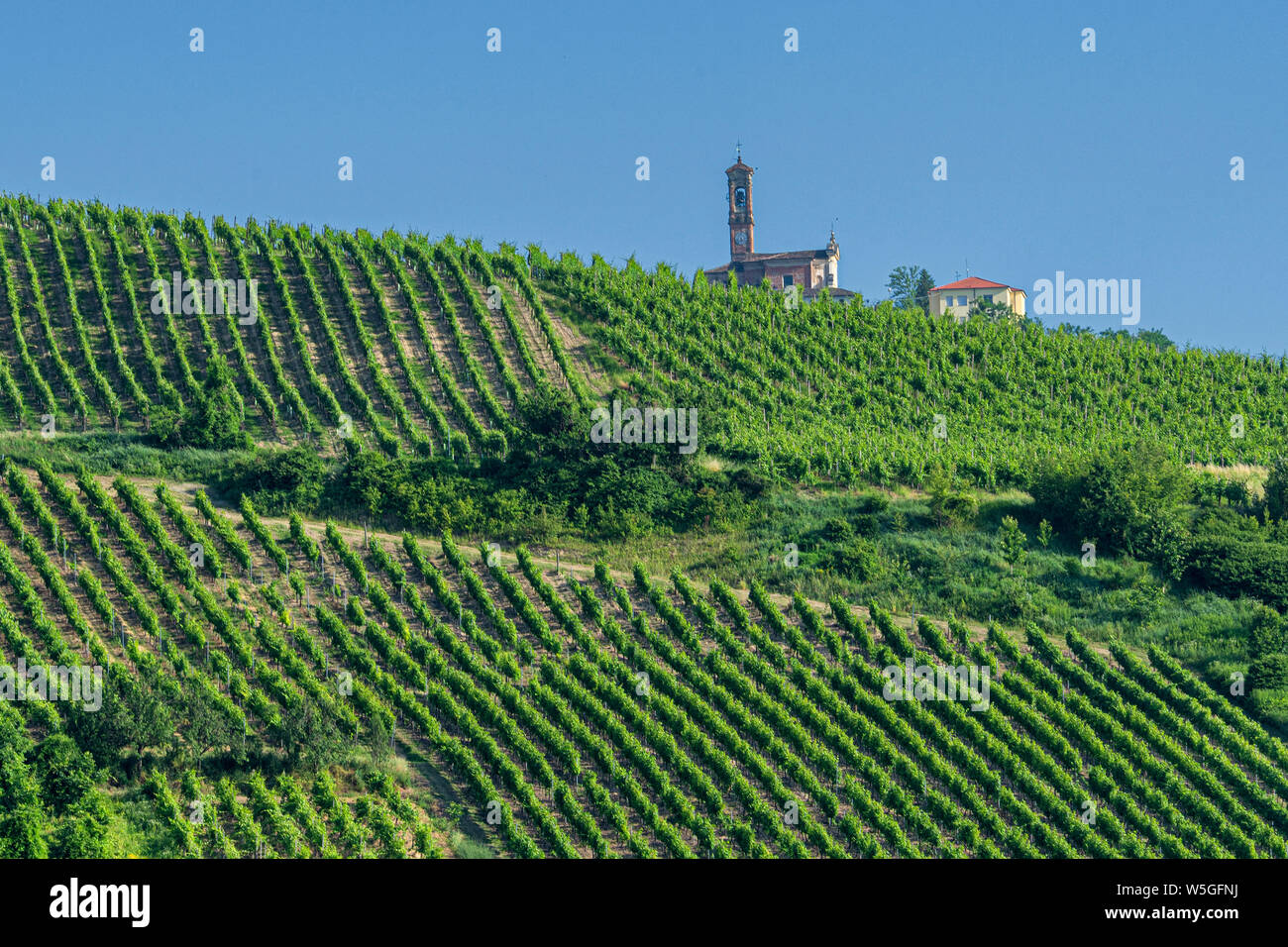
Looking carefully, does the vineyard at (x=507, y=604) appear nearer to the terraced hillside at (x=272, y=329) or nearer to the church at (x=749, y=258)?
the terraced hillside at (x=272, y=329)

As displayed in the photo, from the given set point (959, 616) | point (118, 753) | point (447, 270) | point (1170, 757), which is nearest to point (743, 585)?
point (959, 616)

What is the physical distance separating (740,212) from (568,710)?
75.8 m

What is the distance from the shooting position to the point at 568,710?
3080 cm

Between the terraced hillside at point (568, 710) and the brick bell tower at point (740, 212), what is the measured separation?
67202 millimetres

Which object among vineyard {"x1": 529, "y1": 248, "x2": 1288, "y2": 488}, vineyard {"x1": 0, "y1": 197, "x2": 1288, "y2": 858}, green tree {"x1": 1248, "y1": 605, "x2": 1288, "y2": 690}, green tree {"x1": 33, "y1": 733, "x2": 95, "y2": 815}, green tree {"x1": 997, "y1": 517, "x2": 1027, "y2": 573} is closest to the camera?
green tree {"x1": 33, "y1": 733, "x2": 95, "y2": 815}

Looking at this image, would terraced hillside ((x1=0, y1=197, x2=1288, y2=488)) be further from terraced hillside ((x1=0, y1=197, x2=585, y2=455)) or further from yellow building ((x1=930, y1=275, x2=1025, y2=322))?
yellow building ((x1=930, y1=275, x2=1025, y2=322))

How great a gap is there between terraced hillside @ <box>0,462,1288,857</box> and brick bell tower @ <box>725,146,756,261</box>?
67.2 metres

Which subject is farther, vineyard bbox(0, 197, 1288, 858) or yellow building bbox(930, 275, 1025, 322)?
yellow building bbox(930, 275, 1025, 322)

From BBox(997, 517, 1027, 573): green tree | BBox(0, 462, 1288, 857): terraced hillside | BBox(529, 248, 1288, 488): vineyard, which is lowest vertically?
BBox(0, 462, 1288, 857): terraced hillside

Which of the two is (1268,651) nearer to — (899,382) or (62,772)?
(899,382)

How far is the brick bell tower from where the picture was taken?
10138 centimetres

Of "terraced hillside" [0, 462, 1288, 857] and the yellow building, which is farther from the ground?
the yellow building

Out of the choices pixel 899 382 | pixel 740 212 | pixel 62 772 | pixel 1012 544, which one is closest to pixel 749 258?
pixel 740 212

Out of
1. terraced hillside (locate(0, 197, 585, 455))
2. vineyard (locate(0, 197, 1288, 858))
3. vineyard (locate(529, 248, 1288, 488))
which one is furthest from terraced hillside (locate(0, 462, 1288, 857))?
vineyard (locate(529, 248, 1288, 488))
